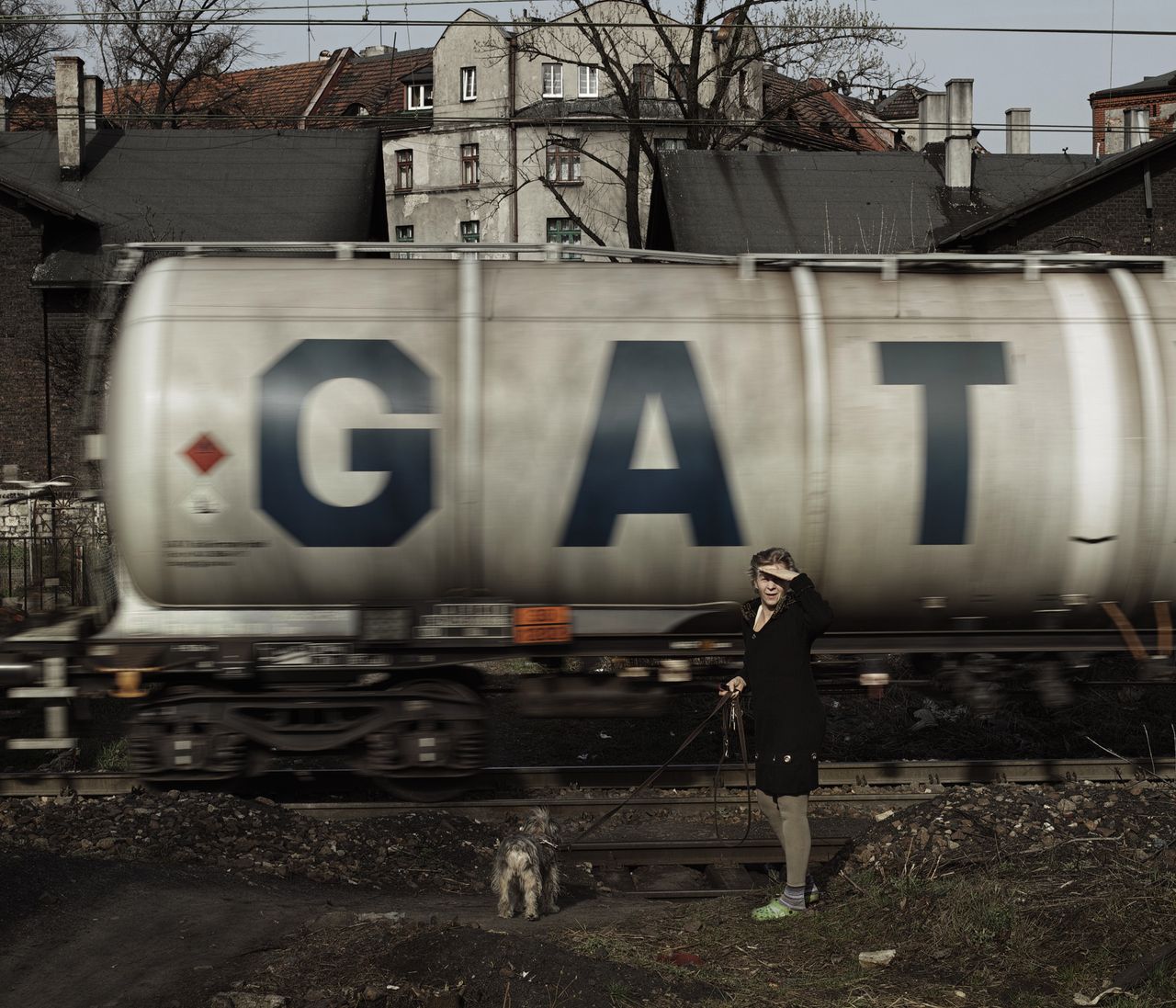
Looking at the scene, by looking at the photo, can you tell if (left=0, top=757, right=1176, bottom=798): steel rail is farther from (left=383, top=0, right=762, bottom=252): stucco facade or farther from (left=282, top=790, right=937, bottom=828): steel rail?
(left=383, top=0, right=762, bottom=252): stucco facade

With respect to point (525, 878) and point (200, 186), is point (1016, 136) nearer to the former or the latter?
point (200, 186)

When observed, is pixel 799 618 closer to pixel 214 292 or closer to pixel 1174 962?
pixel 1174 962

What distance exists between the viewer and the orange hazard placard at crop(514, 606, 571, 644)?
7.83 metres

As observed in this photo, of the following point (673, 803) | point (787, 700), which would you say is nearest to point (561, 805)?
point (673, 803)

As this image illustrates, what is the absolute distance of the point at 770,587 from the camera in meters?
6.22

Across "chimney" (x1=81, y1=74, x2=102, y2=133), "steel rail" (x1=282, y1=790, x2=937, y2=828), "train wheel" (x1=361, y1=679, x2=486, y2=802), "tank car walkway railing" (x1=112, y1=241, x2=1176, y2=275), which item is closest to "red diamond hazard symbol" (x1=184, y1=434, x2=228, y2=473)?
"tank car walkway railing" (x1=112, y1=241, x2=1176, y2=275)

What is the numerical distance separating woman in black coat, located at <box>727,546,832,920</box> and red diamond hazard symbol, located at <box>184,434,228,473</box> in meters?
3.45

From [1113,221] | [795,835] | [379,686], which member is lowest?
[795,835]

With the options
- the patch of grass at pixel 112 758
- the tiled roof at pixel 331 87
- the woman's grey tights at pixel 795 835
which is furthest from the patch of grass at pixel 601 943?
the tiled roof at pixel 331 87

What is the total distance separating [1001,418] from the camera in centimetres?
779

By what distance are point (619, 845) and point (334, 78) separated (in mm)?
65742

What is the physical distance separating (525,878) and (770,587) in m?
2.02

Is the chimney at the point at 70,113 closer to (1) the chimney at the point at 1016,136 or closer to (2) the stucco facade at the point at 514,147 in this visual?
(2) the stucco facade at the point at 514,147

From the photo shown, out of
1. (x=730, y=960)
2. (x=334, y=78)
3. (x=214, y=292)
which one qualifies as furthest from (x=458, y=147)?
(x=730, y=960)
